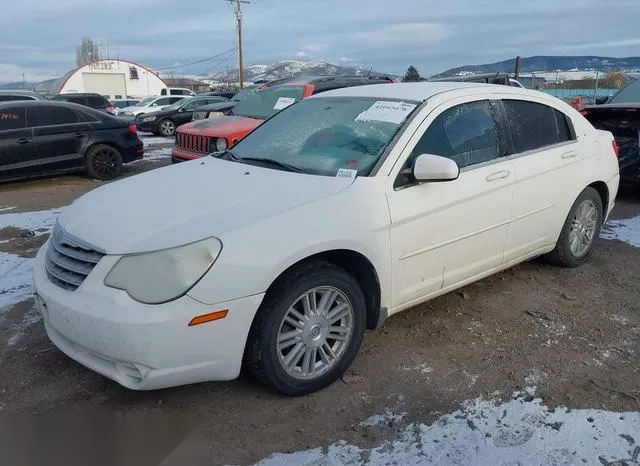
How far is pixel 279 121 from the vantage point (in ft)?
14.7

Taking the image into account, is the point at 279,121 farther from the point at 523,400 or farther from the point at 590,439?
the point at 590,439

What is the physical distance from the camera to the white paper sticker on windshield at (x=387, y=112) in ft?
12.2

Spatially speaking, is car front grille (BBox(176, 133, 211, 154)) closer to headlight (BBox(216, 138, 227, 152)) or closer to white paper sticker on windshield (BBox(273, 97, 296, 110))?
headlight (BBox(216, 138, 227, 152))

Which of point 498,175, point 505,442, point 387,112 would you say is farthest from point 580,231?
point 505,442

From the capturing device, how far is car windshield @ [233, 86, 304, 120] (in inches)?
353

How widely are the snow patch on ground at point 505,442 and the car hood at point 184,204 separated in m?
1.16

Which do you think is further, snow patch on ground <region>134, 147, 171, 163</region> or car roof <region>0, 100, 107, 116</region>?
snow patch on ground <region>134, 147, 171, 163</region>

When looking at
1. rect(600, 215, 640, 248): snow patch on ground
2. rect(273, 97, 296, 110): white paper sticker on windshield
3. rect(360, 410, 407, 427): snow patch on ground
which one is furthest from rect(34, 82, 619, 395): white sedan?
rect(273, 97, 296, 110): white paper sticker on windshield

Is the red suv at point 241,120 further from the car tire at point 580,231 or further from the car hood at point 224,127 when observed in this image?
the car tire at point 580,231

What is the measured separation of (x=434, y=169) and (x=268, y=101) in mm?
6323


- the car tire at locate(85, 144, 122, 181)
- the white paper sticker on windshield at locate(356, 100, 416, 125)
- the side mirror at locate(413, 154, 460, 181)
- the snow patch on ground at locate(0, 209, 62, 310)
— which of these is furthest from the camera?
the car tire at locate(85, 144, 122, 181)

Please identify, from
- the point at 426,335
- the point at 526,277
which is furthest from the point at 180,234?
the point at 526,277

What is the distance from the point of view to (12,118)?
972 cm

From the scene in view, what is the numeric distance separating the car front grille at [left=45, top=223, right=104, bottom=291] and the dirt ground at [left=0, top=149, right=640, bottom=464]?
0.69 meters
